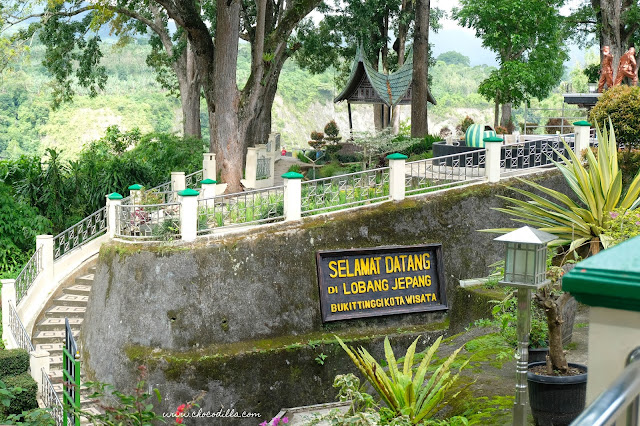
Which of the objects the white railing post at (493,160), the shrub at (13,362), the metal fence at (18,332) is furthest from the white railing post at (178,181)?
the white railing post at (493,160)

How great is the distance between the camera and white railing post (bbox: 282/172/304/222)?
42.5 feet

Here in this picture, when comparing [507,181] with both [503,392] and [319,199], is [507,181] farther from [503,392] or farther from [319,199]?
[503,392]

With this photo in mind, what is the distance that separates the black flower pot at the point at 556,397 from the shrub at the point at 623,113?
8.27m

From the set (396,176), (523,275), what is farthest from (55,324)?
(523,275)

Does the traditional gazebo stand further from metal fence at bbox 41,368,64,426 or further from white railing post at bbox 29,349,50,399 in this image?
metal fence at bbox 41,368,64,426

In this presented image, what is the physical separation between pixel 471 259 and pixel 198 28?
7.42 meters

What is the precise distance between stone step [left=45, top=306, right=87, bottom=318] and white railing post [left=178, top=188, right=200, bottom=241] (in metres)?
2.89

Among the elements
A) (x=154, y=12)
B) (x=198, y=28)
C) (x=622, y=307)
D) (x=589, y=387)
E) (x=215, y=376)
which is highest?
(x=154, y=12)

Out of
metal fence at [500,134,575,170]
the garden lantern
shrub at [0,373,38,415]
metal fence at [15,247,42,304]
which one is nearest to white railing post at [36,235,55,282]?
metal fence at [15,247,42,304]

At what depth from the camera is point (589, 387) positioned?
A: 1931mm

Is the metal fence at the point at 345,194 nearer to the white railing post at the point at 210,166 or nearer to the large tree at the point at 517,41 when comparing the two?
the white railing post at the point at 210,166

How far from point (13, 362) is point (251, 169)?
23.3 ft

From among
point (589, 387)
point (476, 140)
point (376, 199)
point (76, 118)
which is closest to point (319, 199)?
point (376, 199)

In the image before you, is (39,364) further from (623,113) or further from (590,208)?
Result: (623,113)
